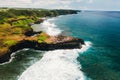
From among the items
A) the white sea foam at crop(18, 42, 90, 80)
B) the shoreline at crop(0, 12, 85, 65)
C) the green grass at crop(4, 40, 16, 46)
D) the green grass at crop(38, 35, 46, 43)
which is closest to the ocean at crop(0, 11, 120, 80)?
the white sea foam at crop(18, 42, 90, 80)

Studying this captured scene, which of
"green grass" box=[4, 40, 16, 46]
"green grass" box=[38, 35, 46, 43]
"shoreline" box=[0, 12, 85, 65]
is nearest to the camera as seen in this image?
"green grass" box=[4, 40, 16, 46]

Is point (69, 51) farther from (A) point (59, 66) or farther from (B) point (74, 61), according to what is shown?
(A) point (59, 66)

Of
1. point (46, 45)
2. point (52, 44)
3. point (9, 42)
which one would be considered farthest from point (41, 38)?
point (9, 42)

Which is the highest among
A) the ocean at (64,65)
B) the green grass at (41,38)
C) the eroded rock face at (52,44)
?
the green grass at (41,38)

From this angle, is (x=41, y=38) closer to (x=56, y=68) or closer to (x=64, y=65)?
(x=64, y=65)

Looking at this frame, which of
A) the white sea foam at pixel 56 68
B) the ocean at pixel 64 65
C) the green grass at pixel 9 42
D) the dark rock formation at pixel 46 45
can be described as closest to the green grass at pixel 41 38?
the dark rock formation at pixel 46 45

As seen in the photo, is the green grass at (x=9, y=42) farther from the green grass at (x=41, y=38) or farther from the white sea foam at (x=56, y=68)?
the white sea foam at (x=56, y=68)

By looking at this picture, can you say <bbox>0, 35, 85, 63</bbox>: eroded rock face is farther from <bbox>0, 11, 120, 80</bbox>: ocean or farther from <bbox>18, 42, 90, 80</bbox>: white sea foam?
<bbox>18, 42, 90, 80</bbox>: white sea foam

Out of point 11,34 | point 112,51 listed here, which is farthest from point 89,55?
point 11,34
